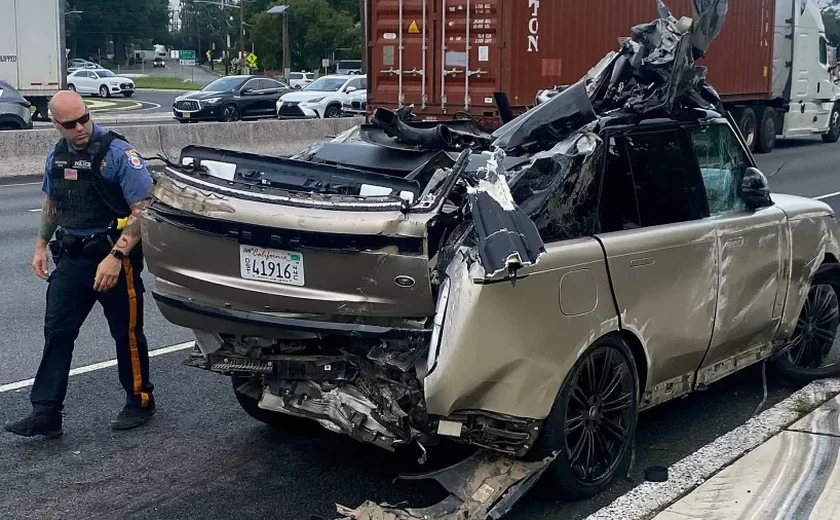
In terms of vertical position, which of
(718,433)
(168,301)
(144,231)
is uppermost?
(144,231)

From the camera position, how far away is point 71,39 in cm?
10475

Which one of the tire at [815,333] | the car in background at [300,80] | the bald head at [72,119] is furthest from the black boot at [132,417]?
the car in background at [300,80]

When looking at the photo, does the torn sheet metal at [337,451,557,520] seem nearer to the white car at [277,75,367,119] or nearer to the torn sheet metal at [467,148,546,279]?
the torn sheet metal at [467,148,546,279]

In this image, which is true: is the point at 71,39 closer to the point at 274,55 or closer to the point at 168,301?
the point at 274,55

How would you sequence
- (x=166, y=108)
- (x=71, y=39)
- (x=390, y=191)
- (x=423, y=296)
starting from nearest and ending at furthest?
(x=423, y=296), (x=390, y=191), (x=166, y=108), (x=71, y=39)

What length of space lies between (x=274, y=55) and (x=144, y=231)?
76.6 m

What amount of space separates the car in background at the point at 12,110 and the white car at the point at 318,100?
9.24 metres

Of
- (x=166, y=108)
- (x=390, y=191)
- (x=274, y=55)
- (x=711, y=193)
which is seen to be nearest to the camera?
(x=390, y=191)

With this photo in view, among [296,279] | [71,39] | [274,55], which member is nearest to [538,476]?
[296,279]

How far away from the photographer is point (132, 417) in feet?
17.9

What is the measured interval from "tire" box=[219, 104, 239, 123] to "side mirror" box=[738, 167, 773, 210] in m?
27.4

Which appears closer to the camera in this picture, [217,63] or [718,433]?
[718,433]

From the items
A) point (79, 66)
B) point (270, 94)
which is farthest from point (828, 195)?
point (79, 66)

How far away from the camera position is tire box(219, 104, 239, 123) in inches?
1245
